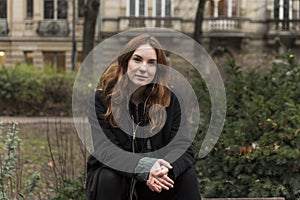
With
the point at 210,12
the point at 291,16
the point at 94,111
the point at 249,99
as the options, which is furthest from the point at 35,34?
the point at 94,111

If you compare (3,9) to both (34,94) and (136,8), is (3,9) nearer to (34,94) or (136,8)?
(136,8)

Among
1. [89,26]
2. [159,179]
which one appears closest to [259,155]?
[159,179]

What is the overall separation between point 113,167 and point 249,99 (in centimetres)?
325

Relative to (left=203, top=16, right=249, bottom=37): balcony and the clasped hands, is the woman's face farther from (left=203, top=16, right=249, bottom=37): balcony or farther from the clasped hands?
(left=203, top=16, right=249, bottom=37): balcony

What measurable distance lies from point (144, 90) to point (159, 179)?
63 centimetres

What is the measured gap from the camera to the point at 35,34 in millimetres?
31672

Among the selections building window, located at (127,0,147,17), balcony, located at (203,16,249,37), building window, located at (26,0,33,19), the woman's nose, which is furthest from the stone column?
the woman's nose

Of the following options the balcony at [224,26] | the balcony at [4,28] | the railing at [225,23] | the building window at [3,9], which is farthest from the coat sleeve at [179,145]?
the building window at [3,9]

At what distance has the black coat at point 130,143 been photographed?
3326mm

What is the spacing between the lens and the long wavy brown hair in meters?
3.45

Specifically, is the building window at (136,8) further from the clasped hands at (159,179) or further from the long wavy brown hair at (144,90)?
the clasped hands at (159,179)

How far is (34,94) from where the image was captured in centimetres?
1728

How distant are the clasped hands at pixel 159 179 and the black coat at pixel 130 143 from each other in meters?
0.11

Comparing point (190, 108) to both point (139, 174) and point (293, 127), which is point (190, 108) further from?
point (139, 174)
